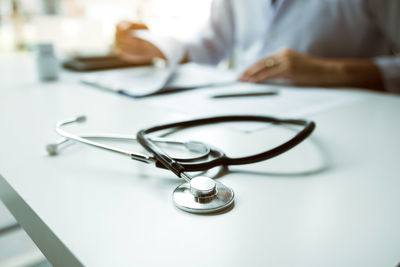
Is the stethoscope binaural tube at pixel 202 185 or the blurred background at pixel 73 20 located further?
the blurred background at pixel 73 20

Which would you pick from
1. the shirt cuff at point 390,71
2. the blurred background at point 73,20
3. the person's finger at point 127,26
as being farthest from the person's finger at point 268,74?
the blurred background at point 73,20

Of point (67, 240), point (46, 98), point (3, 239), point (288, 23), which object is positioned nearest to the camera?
point (67, 240)

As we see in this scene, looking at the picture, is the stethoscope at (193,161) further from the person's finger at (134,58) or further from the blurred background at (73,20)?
the blurred background at (73,20)

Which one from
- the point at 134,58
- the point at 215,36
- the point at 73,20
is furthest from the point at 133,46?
the point at 73,20

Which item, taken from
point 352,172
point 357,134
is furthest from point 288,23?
point 352,172

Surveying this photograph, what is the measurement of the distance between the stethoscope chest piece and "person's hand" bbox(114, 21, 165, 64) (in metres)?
0.71

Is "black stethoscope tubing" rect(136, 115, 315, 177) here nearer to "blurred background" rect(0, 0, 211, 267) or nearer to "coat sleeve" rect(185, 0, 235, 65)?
"coat sleeve" rect(185, 0, 235, 65)

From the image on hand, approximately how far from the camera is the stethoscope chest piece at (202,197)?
0.81ft

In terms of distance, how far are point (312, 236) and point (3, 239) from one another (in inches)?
43.1

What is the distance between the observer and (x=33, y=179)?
298mm

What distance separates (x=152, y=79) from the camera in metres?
0.81

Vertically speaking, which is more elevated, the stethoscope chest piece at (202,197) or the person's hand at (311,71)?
the stethoscope chest piece at (202,197)

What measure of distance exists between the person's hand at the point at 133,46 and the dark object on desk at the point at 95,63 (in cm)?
3

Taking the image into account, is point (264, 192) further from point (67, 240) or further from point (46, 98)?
point (46, 98)
